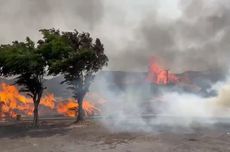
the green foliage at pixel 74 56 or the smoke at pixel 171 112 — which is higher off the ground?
the green foliage at pixel 74 56

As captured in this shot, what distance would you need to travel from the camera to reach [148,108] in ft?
309

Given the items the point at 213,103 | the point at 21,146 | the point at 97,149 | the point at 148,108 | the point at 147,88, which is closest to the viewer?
the point at 97,149

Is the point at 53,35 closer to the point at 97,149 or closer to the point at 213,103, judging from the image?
the point at 97,149

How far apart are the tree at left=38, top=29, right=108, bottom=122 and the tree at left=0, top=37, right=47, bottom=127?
140cm

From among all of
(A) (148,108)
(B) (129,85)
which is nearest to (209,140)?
(A) (148,108)

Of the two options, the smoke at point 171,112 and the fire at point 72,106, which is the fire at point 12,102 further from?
the smoke at point 171,112

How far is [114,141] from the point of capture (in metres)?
31.0

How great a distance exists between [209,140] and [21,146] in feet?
54.9

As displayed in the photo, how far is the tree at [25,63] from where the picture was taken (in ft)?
148

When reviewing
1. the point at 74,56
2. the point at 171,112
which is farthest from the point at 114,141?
the point at 171,112

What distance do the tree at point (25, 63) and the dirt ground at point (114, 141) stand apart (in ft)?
31.3

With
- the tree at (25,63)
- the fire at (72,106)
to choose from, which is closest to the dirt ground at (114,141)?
the tree at (25,63)

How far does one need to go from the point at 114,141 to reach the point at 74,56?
688 inches

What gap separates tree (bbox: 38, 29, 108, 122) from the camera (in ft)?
149
